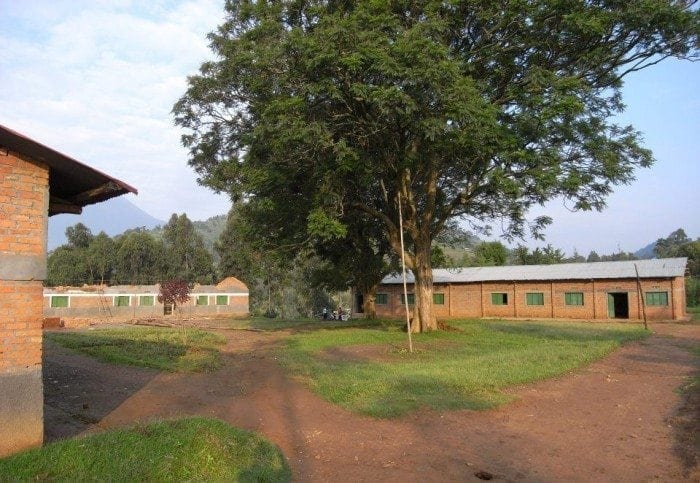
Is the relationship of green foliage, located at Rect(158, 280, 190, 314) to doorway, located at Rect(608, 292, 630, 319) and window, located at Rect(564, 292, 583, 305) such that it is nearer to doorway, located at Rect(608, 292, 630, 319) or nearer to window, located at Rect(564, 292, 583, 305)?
window, located at Rect(564, 292, 583, 305)

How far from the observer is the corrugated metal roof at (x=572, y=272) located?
3180 centimetres

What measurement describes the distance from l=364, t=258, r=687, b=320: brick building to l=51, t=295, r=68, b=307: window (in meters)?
29.1

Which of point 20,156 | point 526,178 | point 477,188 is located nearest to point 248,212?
point 477,188

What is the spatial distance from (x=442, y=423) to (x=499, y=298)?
31113 mm

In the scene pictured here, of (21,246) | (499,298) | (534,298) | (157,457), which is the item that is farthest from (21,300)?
(499,298)

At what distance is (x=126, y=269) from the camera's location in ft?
214

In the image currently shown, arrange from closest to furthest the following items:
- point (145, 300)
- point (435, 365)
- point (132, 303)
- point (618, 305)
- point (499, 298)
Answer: point (435, 365)
point (618, 305)
point (499, 298)
point (132, 303)
point (145, 300)

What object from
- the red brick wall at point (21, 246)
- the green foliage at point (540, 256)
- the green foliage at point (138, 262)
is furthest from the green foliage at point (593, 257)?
the red brick wall at point (21, 246)

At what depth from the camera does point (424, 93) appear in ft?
49.1

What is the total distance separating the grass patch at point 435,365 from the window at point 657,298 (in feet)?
33.1

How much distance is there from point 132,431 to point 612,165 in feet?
53.8

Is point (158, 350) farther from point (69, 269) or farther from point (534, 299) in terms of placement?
point (69, 269)

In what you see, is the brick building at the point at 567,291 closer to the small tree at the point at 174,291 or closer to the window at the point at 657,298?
the window at the point at 657,298

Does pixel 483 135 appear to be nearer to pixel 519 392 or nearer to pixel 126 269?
pixel 519 392
